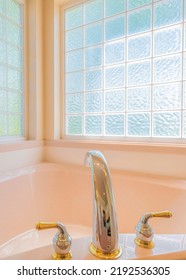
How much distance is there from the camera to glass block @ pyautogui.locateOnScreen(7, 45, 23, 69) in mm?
1609

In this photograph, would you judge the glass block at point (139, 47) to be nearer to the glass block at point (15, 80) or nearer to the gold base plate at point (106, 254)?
the glass block at point (15, 80)

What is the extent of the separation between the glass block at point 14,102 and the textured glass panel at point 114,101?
0.82 meters

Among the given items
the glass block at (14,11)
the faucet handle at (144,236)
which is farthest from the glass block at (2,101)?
the faucet handle at (144,236)

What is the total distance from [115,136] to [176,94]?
578mm

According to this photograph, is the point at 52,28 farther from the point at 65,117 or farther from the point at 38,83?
A: the point at 65,117

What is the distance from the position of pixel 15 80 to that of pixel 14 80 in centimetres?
1

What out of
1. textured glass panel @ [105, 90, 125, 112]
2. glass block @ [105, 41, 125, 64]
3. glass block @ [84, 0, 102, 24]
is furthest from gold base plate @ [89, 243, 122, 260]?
glass block @ [84, 0, 102, 24]

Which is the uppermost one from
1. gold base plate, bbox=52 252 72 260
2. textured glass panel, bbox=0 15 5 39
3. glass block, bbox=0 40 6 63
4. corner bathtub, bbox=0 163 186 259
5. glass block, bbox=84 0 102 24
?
glass block, bbox=84 0 102 24

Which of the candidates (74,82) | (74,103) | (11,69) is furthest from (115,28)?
(11,69)

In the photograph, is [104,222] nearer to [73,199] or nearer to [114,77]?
[73,199]

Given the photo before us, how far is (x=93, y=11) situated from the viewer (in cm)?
169

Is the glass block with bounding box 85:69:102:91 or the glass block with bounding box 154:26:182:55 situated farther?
the glass block with bounding box 85:69:102:91

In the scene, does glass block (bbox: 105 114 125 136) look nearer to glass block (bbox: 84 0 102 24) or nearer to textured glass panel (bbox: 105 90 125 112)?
textured glass panel (bbox: 105 90 125 112)

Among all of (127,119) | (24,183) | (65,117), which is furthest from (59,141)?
(127,119)
